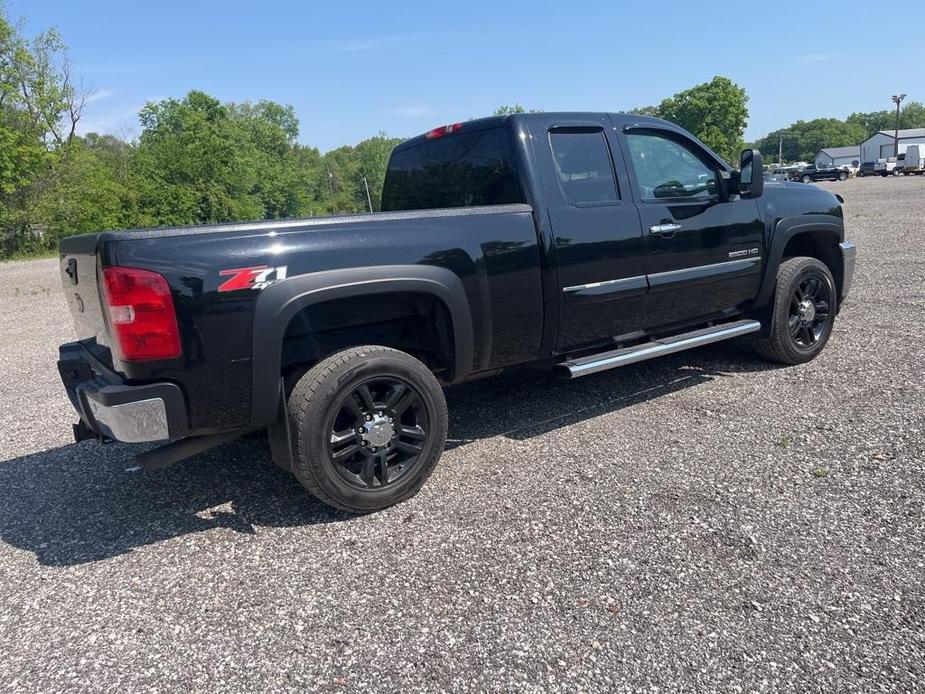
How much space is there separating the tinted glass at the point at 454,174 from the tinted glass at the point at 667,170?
3.22 feet

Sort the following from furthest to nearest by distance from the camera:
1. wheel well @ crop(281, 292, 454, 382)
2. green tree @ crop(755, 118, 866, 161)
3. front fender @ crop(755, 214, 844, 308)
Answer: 1. green tree @ crop(755, 118, 866, 161)
2. front fender @ crop(755, 214, 844, 308)
3. wheel well @ crop(281, 292, 454, 382)

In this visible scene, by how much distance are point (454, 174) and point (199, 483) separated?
8.18 ft

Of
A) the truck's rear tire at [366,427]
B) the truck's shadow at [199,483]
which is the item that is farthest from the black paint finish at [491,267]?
the truck's shadow at [199,483]

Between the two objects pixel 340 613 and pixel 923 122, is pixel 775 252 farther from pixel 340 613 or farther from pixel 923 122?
pixel 923 122

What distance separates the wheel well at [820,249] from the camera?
560cm

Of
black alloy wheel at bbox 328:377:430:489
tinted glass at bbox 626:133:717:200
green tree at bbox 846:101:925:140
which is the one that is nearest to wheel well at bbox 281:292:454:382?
black alloy wheel at bbox 328:377:430:489

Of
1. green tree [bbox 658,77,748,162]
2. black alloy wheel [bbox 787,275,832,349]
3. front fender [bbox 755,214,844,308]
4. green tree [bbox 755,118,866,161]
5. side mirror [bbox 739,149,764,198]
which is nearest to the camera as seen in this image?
side mirror [bbox 739,149,764,198]

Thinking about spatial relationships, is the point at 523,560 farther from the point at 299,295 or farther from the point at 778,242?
the point at 778,242

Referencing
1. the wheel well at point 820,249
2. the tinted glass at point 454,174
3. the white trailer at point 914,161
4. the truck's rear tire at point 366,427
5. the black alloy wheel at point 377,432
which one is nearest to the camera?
the truck's rear tire at point 366,427

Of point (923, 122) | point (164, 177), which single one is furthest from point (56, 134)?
point (923, 122)

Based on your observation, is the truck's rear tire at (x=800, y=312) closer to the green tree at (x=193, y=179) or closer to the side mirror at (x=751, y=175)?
the side mirror at (x=751, y=175)

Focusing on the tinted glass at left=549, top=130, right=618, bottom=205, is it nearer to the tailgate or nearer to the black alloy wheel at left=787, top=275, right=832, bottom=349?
the black alloy wheel at left=787, top=275, right=832, bottom=349

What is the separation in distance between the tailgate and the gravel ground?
3.33 feet

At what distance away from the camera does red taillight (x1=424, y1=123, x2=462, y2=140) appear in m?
4.37
